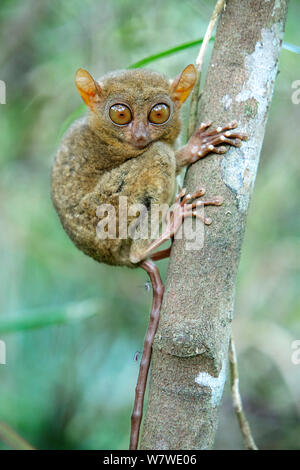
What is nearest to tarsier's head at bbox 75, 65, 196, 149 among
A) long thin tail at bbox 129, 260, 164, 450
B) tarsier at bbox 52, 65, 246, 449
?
tarsier at bbox 52, 65, 246, 449

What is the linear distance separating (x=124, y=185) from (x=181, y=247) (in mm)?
876

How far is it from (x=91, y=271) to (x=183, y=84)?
2938mm

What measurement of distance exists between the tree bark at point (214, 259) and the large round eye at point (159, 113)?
546 millimetres

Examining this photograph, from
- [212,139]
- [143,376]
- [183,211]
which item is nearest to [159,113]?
[212,139]

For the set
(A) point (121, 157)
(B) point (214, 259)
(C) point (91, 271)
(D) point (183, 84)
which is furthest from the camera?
(C) point (91, 271)

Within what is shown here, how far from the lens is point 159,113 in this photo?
2459mm

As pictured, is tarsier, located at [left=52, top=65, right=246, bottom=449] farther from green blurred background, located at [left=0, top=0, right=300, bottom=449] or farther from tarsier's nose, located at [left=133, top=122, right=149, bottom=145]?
green blurred background, located at [left=0, top=0, right=300, bottom=449]

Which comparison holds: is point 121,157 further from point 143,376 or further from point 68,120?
point 143,376

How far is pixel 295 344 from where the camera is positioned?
4.01 metres

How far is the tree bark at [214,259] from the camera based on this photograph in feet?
5.06

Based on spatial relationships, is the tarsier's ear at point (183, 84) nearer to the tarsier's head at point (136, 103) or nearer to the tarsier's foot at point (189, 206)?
the tarsier's head at point (136, 103)

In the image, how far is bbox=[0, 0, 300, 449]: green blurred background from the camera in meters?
3.89

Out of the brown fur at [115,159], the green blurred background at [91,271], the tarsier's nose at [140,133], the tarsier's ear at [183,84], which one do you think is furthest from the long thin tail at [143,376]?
the green blurred background at [91,271]

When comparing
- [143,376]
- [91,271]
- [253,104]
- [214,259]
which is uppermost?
[253,104]
